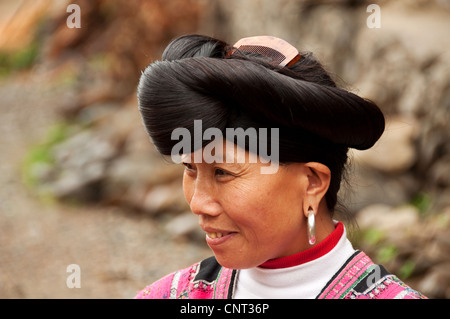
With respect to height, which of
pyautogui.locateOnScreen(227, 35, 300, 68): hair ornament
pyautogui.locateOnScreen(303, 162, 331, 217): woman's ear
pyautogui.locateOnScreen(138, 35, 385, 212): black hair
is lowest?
pyautogui.locateOnScreen(303, 162, 331, 217): woman's ear

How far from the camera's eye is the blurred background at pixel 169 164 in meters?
4.99

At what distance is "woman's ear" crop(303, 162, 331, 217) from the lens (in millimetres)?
1812

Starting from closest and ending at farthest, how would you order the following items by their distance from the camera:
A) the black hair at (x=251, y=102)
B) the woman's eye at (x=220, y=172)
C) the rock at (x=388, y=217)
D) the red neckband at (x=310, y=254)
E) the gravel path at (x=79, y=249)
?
1. the black hair at (x=251, y=102)
2. the woman's eye at (x=220, y=172)
3. the red neckband at (x=310, y=254)
4. the rock at (x=388, y=217)
5. the gravel path at (x=79, y=249)

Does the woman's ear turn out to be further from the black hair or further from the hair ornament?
the hair ornament

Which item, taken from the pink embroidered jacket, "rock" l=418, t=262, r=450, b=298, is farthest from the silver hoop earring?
"rock" l=418, t=262, r=450, b=298

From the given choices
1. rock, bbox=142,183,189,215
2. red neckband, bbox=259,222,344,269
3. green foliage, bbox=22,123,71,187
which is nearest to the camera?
red neckband, bbox=259,222,344,269

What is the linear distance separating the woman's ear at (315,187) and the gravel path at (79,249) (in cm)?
401

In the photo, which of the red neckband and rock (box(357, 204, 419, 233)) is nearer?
the red neckband

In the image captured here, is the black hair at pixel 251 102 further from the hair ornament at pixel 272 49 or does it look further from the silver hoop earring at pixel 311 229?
the silver hoop earring at pixel 311 229

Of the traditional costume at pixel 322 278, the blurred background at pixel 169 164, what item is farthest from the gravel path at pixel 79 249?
the traditional costume at pixel 322 278

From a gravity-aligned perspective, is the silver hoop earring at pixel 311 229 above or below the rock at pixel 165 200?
above

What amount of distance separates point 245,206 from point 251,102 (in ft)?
1.06

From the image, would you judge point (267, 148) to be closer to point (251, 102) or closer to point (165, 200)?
point (251, 102)

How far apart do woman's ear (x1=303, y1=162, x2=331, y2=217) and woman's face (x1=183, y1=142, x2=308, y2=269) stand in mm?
24
